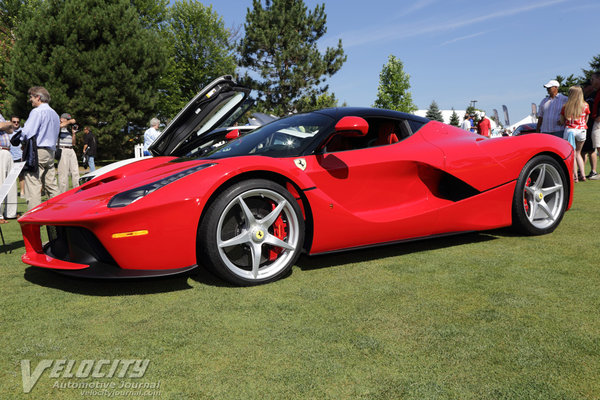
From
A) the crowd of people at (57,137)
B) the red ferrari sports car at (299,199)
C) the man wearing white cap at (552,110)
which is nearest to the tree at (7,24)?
the crowd of people at (57,137)

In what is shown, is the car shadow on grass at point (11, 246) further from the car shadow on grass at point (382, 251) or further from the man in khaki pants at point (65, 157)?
the man in khaki pants at point (65, 157)

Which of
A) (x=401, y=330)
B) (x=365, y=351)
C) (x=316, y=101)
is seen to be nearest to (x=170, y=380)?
(x=365, y=351)

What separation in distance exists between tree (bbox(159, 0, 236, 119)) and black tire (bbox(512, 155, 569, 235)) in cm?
3570

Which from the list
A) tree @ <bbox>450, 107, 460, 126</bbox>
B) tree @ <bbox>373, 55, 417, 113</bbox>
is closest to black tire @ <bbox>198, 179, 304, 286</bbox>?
tree @ <bbox>373, 55, 417, 113</bbox>

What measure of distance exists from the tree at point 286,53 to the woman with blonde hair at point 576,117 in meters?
29.0

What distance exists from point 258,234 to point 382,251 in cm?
126

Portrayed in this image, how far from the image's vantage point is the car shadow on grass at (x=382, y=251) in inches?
145

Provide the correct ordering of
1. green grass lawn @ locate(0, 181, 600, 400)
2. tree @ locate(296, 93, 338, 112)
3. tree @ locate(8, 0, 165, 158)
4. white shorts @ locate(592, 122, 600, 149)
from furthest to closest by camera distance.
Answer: tree @ locate(296, 93, 338, 112) → tree @ locate(8, 0, 165, 158) → white shorts @ locate(592, 122, 600, 149) → green grass lawn @ locate(0, 181, 600, 400)

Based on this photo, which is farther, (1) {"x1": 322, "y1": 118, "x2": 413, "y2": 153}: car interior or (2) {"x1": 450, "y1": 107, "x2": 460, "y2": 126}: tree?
(2) {"x1": 450, "y1": 107, "x2": 460, "y2": 126}: tree

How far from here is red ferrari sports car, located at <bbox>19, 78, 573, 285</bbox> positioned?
2.86m

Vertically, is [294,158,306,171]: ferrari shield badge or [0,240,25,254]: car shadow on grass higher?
[294,158,306,171]: ferrari shield badge

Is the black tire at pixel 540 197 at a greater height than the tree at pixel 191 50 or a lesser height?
lesser

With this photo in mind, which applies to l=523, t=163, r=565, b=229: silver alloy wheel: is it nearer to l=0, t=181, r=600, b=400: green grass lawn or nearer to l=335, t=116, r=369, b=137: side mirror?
l=0, t=181, r=600, b=400: green grass lawn

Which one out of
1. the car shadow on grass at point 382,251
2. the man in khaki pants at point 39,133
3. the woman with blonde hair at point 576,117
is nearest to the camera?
the car shadow on grass at point 382,251
